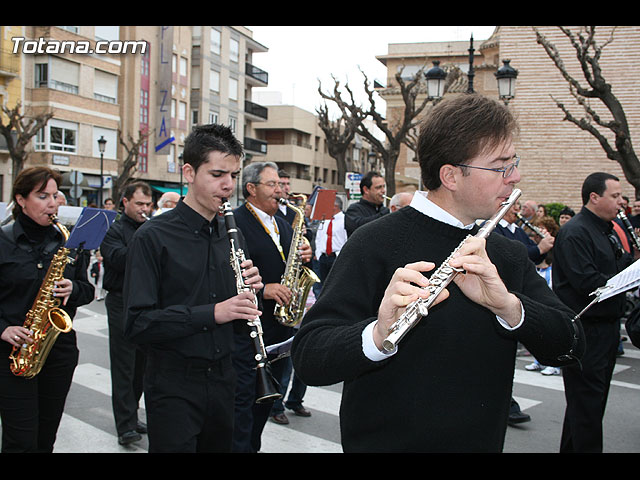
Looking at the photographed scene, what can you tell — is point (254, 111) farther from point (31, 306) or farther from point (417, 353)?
point (417, 353)

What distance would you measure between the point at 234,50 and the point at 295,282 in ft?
148

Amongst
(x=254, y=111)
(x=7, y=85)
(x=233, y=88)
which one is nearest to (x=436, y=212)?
(x=7, y=85)

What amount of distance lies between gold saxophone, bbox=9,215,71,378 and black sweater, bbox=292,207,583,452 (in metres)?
2.39

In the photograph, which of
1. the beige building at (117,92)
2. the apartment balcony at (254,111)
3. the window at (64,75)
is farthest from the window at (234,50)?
the window at (64,75)

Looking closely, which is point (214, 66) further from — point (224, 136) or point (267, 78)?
point (224, 136)

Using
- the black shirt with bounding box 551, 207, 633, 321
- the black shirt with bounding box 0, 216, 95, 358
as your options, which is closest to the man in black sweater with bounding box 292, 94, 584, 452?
the black shirt with bounding box 0, 216, 95, 358

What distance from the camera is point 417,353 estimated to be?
192 cm

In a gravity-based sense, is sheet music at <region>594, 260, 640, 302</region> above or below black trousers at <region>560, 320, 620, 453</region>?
above

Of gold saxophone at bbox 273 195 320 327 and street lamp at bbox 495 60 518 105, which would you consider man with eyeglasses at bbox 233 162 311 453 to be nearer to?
gold saxophone at bbox 273 195 320 327

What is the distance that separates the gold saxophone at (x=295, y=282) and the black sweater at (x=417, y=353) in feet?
9.83

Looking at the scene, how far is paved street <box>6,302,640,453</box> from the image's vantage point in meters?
5.12

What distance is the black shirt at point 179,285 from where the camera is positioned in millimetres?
2973
